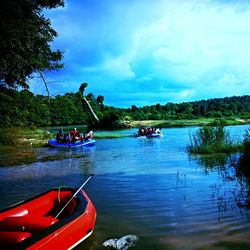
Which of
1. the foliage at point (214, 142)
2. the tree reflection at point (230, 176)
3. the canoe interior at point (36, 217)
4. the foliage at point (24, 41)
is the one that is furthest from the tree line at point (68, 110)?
the foliage at point (214, 142)

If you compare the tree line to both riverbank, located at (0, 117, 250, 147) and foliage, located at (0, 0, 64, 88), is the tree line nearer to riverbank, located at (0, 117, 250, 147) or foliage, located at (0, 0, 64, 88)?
riverbank, located at (0, 117, 250, 147)

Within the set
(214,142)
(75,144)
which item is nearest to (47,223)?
(214,142)

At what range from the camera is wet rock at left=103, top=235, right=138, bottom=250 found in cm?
748

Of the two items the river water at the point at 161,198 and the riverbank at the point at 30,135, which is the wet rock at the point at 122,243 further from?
the riverbank at the point at 30,135

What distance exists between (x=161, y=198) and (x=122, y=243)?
4.02 meters

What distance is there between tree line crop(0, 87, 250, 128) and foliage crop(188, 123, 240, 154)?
8.13 metres

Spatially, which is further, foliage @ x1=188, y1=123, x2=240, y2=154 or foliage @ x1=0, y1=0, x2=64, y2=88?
foliage @ x1=188, y1=123, x2=240, y2=154

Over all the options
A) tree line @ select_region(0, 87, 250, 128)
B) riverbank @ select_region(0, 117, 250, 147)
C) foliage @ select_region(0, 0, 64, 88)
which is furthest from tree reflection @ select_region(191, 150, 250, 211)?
riverbank @ select_region(0, 117, 250, 147)

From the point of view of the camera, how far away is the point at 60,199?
9148mm

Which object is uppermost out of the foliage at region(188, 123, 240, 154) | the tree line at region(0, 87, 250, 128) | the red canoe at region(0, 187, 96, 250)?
the tree line at region(0, 87, 250, 128)

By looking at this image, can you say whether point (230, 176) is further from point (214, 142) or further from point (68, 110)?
point (68, 110)

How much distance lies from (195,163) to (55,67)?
8274mm

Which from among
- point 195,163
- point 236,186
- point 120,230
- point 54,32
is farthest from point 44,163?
point 120,230

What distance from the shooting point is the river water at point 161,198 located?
793 centimetres
